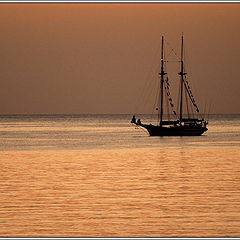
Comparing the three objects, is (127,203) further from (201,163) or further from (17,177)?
(201,163)

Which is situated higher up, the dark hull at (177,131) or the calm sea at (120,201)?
the calm sea at (120,201)

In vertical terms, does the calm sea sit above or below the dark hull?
above

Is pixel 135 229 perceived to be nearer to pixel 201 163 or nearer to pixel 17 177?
pixel 17 177

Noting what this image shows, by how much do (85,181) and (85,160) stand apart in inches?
493

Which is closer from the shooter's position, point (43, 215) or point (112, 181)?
point (43, 215)

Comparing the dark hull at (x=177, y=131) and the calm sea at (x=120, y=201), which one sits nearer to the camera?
the calm sea at (x=120, y=201)

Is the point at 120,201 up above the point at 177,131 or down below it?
above

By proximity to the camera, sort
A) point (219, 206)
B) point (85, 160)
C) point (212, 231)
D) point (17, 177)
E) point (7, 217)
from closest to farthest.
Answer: point (212, 231) → point (7, 217) → point (219, 206) → point (17, 177) → point (85, 160)

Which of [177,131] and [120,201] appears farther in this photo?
[177,131]

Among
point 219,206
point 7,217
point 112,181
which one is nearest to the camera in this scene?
point 7,217

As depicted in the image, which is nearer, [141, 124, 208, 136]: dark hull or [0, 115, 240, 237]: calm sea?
[0, 115, 240, 237]: calm sea

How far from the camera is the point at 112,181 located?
2611 centimetres

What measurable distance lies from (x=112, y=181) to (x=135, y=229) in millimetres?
9666

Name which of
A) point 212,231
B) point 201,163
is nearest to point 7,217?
point 212,231
